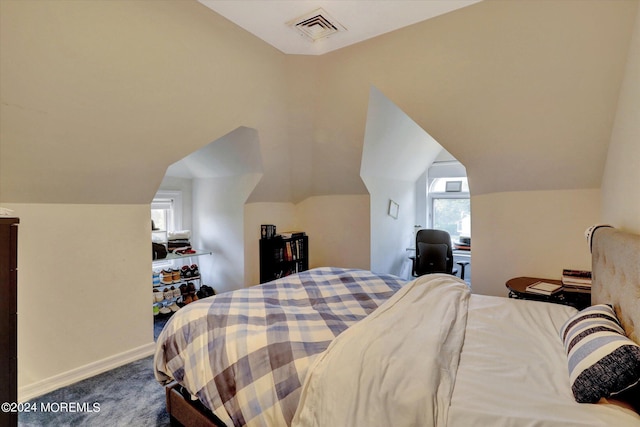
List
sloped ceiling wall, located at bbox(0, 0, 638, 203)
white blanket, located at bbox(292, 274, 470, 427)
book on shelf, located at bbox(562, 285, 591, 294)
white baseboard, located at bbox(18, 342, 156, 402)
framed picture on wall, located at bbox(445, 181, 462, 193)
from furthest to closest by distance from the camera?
framed picture on wall, located at bbox(445, 181, 462, 193) < book on shelf, located at bbox(562, 285, 591, 294) < white baseboard, located at bbox(18, 342, 156, 402) < sloped ceiling wall, located at bbox(0, 0, 638, 203) < white blanket, located at bbox(292, 274, 470, 427)

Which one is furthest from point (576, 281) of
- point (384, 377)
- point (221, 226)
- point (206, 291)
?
point (206, 291)

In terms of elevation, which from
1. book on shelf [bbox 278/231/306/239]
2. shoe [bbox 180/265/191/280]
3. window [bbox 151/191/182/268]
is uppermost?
window [bbox 151/191/182/268]

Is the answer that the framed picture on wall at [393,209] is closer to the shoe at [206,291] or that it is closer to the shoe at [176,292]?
the shoe at [206,291]

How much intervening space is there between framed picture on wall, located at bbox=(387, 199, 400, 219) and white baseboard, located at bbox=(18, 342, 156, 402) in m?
3.06

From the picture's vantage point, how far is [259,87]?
2779 mm

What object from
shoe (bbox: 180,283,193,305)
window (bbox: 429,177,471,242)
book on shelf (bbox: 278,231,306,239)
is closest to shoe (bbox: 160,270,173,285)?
shoe (bbox: 180,283,193,305)

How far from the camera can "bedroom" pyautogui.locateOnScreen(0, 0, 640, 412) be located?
69.5 inches

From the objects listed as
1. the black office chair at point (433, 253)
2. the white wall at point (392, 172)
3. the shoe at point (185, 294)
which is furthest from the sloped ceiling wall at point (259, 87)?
the shoe at point (185, 294)

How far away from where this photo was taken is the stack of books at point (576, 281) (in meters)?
2.32

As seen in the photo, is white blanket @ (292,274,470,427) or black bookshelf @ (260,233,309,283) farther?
black bookshelf @ (260,233,309,283)

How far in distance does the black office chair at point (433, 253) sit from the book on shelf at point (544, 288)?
4.10 feet

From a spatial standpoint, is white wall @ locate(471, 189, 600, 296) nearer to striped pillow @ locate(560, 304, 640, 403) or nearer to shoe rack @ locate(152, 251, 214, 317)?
striped pillow @ locate(560, 304, 640, 403)

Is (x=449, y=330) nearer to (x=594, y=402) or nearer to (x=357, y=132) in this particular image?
(x=594, y=402)

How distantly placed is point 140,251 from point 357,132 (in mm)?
2328
